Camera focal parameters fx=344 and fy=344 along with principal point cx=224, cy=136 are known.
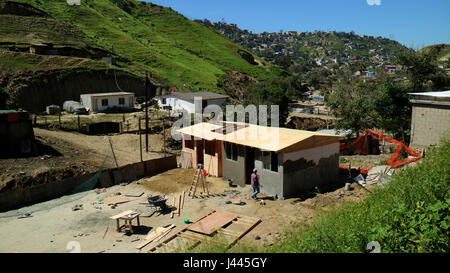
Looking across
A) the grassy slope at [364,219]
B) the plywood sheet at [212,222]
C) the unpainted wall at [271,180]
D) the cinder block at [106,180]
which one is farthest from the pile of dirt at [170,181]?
the grassy slope at [364,219]

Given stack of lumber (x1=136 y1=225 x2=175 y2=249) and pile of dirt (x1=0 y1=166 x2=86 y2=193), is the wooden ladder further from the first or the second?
pile of dirt (x1=0 y1=166 x2=86 y2=193)

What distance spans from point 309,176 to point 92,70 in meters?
40.6

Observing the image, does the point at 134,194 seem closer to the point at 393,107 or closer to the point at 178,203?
the point at 178,203

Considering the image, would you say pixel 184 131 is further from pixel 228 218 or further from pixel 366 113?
pixel 366 113

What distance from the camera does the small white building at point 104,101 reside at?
1630 inches

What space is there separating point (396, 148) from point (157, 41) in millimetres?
74637

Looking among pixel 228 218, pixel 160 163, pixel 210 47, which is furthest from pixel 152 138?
pixel 210 47

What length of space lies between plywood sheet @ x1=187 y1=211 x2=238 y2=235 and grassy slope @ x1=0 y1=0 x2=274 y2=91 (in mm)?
46938

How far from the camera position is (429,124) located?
2158cm

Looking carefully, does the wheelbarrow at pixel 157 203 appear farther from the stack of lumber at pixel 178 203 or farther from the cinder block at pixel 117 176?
the cinder block at pixel 117 176

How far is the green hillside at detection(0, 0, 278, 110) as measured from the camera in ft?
178

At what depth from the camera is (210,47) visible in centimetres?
10094

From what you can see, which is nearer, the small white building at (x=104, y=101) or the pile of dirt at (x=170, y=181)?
the pile of dirt at (x=170, y=181)

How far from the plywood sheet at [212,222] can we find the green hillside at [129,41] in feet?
81.4
